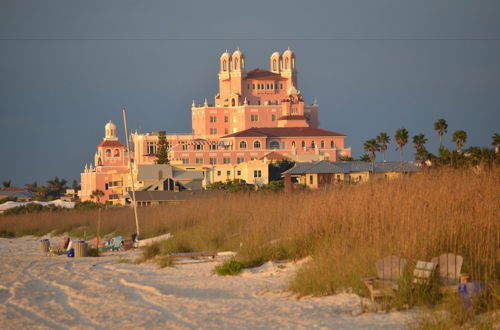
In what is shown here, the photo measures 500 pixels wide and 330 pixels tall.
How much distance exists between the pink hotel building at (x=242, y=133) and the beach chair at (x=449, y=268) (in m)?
88.7

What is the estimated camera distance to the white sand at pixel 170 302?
14.0 metres

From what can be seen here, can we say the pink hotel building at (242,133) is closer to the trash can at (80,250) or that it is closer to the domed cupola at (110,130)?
the domed cupola at (110,130)

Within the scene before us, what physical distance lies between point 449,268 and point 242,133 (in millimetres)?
98256

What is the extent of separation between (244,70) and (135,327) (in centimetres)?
11715

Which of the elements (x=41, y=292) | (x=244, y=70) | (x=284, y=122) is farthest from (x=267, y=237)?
(x=244, y=70)

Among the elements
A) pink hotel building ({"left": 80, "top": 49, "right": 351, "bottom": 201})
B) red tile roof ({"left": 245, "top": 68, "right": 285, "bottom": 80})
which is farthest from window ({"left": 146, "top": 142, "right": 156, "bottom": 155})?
red tile roof ({"left": 245, "top": 68, "right": 285, "bottom": 80})

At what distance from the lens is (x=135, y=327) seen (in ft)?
47.1

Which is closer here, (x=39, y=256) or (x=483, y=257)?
(x=483, y=257)

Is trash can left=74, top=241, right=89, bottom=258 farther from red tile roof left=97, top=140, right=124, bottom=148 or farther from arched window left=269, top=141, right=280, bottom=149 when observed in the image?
red tile roof left=97, top=140, right=124, bottom=148

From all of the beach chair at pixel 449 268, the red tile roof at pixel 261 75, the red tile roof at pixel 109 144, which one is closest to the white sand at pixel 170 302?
the beach chair at pixel 449 268

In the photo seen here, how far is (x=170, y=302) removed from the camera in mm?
16656

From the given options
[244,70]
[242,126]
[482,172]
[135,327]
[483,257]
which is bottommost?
[135,327]

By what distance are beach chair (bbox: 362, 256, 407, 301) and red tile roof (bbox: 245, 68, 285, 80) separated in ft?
→ 379

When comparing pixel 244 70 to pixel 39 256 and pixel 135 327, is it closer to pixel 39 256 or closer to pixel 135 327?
pixel 39 256
